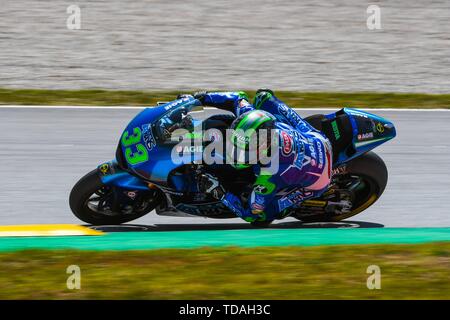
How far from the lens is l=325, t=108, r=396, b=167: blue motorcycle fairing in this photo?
27.1ft

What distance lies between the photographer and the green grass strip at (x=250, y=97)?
1286cm

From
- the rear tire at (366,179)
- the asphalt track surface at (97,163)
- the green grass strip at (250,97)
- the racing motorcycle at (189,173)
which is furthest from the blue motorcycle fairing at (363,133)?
the green grass strip at (250,97)

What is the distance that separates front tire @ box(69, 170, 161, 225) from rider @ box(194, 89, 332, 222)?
65cm

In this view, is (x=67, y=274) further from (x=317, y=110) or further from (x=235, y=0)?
(x=235, y=0)

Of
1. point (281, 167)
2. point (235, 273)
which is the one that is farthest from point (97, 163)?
point (235, 273)

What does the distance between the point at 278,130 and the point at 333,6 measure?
10.3 meters

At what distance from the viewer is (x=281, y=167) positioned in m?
7.80

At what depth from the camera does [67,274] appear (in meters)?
6.82

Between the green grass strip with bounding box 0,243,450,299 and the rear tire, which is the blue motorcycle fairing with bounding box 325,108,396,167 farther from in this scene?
the green grass strip with bounding box 0,243,450,299

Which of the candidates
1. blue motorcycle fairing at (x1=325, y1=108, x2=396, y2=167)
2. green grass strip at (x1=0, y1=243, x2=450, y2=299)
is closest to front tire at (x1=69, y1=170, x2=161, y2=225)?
green grass strip at (x1=0, y1=243, x2=450, y2=299)

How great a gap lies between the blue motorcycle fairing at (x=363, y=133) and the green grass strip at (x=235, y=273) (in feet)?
3.21

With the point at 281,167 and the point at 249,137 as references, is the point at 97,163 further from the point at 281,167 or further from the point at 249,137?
the point at 249,137
